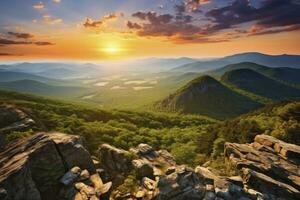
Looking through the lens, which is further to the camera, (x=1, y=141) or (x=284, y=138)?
(x=284, y=138)

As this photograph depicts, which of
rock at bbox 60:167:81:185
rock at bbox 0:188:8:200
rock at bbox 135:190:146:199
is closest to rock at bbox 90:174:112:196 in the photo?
rock at bbox 60:167:81:185

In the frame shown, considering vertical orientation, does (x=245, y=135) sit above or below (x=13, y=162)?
below

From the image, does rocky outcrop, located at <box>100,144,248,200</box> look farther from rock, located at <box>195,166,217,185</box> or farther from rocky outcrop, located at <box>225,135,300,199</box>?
rocky outcrop, located at <box>225,135,300,199</box>

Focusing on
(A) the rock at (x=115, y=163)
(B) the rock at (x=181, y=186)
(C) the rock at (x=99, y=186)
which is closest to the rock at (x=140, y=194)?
(B) the rock at (x=181, y=186)

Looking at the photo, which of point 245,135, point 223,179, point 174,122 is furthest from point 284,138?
point 174,122

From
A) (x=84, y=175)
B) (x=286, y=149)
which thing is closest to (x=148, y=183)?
(x=84, y=175)

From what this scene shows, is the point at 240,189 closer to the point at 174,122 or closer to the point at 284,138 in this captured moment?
the point at 284,138
